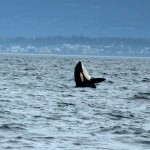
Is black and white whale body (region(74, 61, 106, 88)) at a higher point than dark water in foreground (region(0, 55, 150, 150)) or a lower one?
higher

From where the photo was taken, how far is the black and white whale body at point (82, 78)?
116ft

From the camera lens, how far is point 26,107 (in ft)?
85.7

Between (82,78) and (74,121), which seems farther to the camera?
(82,78)

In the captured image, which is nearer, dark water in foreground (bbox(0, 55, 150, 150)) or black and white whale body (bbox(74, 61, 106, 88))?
dark water in foreground (bbox(0, 55, 150, 150))

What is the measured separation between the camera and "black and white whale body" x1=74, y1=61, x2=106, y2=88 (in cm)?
3544

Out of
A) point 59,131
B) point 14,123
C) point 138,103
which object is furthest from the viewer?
point 138,103

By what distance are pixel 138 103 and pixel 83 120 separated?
7.26 meters

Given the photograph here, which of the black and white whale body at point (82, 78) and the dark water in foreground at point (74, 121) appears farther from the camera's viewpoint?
the black and white whale body at point (82, 78)

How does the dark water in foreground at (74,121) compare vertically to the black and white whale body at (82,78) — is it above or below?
below

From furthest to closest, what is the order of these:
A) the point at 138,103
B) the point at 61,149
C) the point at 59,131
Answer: the point at 138,103, the point at 59,131, the point at 61,149

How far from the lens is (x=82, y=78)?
36750mm

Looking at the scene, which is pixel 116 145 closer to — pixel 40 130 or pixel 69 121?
pixel 40 130

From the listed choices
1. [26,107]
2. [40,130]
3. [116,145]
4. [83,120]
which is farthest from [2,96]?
[116,145]

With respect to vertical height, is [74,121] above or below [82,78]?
below
